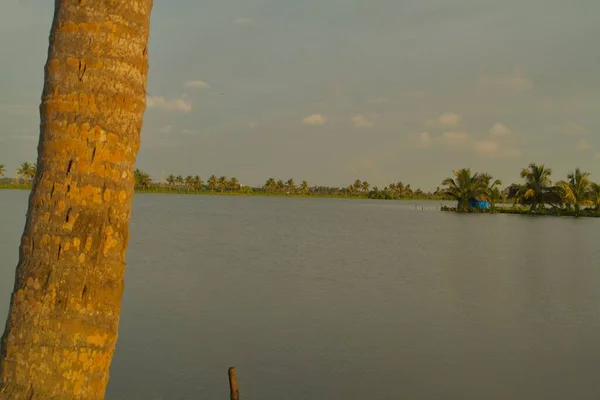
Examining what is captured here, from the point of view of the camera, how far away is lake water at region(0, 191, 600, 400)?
9.66m

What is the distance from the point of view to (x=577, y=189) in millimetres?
69000

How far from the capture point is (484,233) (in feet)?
144

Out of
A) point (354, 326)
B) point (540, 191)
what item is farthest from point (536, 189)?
point (354, 326)

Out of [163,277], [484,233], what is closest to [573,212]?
[484,233]

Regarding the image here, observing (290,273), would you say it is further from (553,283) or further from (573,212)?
(573,212)

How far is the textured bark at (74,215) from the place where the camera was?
9.70 ft

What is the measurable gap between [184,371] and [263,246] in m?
22.9

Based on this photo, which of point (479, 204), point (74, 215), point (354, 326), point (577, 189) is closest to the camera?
point (74, 215)

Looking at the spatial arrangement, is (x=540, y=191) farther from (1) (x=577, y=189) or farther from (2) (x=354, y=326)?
(2) (x=354, y=326)

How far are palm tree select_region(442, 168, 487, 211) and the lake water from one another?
4919 cm

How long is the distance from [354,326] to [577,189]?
217 feet

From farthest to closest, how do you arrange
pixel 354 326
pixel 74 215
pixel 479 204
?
pixel 479 204
pixel 354 326
pixel 74 215

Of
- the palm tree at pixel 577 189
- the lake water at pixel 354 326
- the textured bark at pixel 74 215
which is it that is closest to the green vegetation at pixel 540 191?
the palm tree at pixel 577 189

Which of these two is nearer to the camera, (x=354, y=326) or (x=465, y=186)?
(x=354, y=326)
